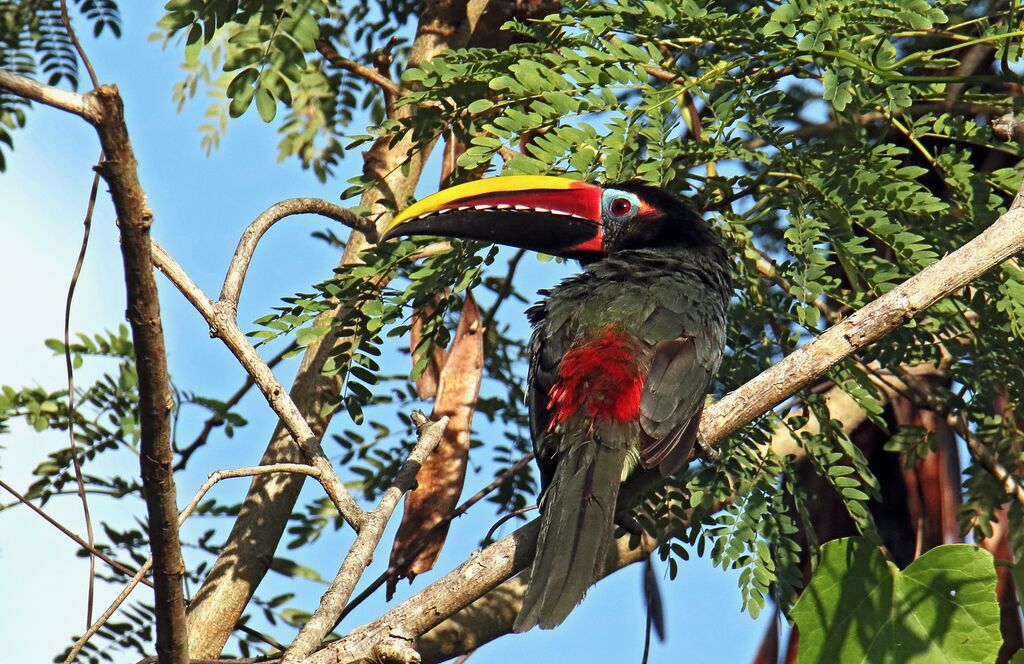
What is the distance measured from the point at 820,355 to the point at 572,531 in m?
0.95

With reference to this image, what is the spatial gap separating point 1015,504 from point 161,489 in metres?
3.64

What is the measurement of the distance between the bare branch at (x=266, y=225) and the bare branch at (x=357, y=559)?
0.78m

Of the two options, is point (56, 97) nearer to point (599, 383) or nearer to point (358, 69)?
point (599, 383)

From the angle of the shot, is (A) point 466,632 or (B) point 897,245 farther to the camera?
(A) point 466,632

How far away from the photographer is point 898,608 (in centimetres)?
369

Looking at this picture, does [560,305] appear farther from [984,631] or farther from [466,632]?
[984,631]

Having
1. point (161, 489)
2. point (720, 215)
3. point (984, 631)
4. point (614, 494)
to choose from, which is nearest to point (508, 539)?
point (614, 494)

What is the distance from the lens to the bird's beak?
426cm

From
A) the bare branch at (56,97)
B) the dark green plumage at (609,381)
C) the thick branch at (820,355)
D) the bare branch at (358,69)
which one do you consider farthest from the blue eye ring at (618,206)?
the bare branch at (56,97)

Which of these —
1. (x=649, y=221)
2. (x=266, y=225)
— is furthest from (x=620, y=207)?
(x=266, y=225)

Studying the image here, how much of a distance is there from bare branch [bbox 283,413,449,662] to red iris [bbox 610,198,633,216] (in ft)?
5.23

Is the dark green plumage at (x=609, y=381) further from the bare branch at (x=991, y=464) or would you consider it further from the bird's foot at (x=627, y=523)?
the bare branch at (x=991, y=464)

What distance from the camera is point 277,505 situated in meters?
4.78

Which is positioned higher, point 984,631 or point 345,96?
point 345,96
